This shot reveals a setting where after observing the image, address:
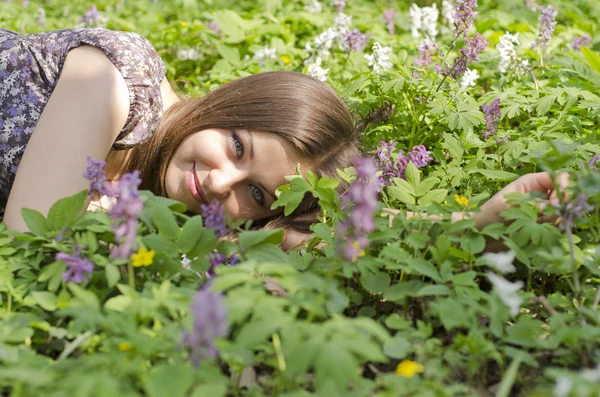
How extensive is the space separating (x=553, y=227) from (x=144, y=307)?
108 centimetres

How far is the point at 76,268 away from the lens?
1605 millimetres

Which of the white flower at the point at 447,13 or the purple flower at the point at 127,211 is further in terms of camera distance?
the white flower at the point at 447,13

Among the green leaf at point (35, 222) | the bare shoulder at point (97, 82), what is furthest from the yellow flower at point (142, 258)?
the bare shoulder at point (97, 82)

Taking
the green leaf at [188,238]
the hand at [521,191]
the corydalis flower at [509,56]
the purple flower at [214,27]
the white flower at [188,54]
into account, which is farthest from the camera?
the purple flower at [214,27]

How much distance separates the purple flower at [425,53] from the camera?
319 centimetres

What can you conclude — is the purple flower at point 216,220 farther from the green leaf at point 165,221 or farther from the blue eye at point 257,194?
the blue eye at point 257,194

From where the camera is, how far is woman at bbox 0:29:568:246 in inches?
103

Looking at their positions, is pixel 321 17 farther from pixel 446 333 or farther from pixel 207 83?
pixel 446 333

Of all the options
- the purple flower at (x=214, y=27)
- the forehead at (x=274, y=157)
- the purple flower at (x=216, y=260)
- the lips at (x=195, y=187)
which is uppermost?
the purple flower at (x=214, y=27)

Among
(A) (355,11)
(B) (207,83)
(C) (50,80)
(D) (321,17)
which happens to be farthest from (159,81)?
(A) (355,11)

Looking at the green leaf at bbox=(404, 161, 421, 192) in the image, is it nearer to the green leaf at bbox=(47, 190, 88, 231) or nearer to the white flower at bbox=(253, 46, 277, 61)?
the green leaf at bbox=(47, 190, 88, 231)

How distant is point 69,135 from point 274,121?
0.83m

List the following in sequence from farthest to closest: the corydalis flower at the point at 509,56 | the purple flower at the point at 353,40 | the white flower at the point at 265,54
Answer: the white flower at the point at 265,54, the purple flower at the point at 353,40, the corydalis flower at the point at 509,56

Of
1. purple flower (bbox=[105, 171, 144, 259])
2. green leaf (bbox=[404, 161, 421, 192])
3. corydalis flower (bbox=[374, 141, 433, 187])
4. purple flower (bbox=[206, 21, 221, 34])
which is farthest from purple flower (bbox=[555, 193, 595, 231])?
purple flower (bbox=[206, 21, 221, 34])
